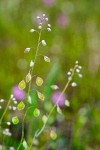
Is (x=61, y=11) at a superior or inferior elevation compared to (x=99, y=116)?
superior

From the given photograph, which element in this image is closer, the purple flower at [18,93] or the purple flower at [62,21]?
the purple flower at [18,93]

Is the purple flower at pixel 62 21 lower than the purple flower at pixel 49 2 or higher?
lower

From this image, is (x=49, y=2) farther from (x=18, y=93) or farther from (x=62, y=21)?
(x=18, y=93)

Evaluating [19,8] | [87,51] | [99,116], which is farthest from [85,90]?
[19,8]

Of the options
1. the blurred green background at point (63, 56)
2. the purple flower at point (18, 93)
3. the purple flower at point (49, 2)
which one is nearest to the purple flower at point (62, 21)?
the blurred green background at point (63, 56)

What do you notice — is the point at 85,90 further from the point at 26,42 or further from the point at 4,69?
the point at 26,42

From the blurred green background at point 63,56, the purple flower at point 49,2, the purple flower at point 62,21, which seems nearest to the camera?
the blurred green background at point 63,56

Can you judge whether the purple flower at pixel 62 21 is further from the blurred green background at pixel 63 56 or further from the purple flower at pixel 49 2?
the purple flower at pixel 49 2

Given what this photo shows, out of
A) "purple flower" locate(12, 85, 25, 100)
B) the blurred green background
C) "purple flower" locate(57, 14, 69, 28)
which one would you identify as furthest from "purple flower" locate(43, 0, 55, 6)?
"purple flower" locate(12, 85, 25, 100)
